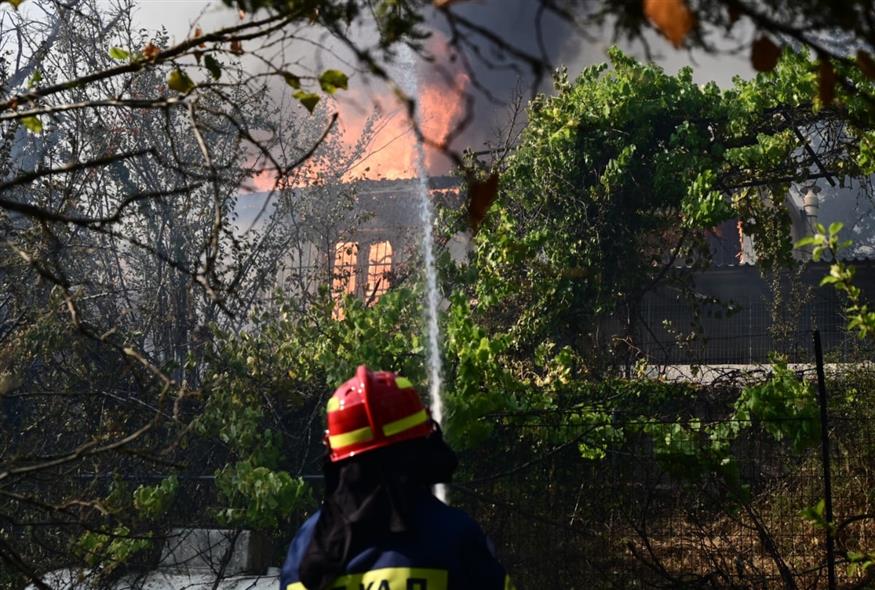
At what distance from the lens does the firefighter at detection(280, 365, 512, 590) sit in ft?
9.60

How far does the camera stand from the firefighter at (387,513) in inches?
115

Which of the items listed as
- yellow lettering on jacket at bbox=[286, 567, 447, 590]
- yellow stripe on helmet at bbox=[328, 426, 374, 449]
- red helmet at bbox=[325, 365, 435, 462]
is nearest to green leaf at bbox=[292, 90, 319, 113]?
red helmet at bbox=[325, 365, 435, 462]

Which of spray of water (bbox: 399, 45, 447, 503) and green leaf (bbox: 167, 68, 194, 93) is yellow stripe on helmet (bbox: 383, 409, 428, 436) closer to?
green leaf (bbox: 167, 68, 194, 93)

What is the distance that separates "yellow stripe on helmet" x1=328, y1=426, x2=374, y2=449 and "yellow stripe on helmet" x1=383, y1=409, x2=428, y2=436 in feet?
0.15

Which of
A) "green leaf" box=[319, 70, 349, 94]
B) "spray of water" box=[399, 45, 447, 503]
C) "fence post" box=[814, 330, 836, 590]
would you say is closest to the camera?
"green leaf" box=[319, 70, 349, 94]

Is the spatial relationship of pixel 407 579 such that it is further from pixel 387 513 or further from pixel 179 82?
pixel 179 82

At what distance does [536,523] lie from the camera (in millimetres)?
7359

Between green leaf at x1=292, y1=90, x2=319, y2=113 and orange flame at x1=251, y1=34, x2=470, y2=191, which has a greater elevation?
orange flame at x1=251, y1=34, x2=470, y2=191

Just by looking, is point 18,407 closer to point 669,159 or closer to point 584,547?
point 584,547

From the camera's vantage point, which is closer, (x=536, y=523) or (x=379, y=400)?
(x=379, y=400)

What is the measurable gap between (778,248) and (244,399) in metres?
6.72

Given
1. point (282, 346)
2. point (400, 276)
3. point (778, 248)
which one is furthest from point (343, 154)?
point (282, 346)

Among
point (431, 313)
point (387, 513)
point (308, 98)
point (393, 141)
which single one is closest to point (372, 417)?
point (387, 513)

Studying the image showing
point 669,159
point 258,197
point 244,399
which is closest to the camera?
Result: point 244,399
